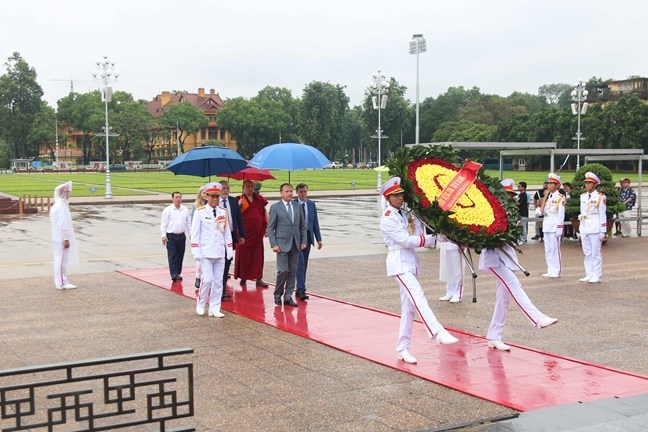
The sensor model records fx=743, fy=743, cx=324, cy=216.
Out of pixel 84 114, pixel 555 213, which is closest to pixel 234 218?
pixel 555 213

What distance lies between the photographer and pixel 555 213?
1371cm

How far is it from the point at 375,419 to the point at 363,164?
11792cm

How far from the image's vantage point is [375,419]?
5.93 meters

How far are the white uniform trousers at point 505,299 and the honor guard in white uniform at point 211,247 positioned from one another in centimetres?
384

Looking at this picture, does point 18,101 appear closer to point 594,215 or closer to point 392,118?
point 392,118

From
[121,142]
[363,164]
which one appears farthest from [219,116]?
[363,164]

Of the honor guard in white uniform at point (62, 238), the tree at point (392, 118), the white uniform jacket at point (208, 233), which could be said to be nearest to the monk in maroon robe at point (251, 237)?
the white uniform jacket at point (208, 233)

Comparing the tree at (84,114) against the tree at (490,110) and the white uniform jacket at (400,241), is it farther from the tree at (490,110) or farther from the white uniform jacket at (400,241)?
the white uniform jacket at (400,241)

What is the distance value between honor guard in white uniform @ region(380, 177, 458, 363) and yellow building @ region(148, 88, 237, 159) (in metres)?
110

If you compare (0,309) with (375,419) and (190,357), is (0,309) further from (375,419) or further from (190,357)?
(375,419)

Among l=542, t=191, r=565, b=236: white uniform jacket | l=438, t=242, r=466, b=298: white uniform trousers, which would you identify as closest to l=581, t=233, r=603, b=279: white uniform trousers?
l=542, t=191, r=565, b=236: white uniform jacket

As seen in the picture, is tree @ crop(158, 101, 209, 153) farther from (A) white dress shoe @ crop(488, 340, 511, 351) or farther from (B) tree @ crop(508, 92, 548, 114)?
(A) white dress shoe @ crop(488, 340, 511, 351)

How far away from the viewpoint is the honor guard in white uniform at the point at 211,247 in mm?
10141

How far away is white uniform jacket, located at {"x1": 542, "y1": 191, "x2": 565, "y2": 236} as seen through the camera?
13.7 metres
